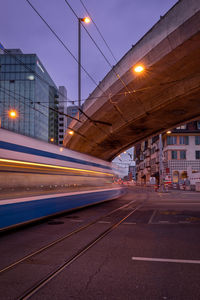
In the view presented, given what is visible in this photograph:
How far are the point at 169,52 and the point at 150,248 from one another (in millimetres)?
9057

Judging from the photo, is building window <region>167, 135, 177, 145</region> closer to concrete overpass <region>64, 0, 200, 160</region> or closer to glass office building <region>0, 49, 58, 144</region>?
concrete overpass <region>64, 0, 200, 160</region>

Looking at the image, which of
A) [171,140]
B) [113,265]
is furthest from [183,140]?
[113,265]

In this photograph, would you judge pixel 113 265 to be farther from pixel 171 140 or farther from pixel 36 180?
pixel 171 140

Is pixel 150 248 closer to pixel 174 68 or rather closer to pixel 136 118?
pixel 174 68

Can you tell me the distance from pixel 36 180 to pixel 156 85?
30.3 feet

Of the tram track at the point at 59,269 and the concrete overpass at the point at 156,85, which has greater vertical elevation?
the concrete overpass at the point at 156,85

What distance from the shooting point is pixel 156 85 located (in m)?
15.3

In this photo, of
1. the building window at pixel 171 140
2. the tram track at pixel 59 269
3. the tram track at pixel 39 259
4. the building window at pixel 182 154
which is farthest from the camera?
the building window at pixel 171 140

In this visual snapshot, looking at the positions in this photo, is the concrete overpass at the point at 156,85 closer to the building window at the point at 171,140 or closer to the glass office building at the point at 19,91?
the building window at the point at 171,140

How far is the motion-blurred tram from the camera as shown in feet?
27.6

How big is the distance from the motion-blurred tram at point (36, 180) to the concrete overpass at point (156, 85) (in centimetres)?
500

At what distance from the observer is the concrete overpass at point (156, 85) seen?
37.2 ft

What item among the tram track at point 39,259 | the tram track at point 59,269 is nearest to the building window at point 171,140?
the tram track at point 59,269

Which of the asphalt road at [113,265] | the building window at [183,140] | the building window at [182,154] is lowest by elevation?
the asphalt road at [113,265]
